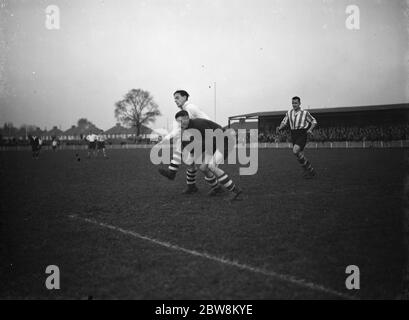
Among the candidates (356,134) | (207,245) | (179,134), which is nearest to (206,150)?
(179,134)

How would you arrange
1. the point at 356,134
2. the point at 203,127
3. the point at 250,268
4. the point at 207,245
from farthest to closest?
the point at 356,134
the point at 203,127
the point at 207,245
the point at 250,268

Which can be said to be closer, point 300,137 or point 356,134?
point 300,137

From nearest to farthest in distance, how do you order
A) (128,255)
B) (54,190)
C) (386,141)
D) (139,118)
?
(128,255)
(54,190)
(386,141)
(139,118)

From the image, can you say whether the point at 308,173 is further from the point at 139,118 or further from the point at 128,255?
the point at 139,118

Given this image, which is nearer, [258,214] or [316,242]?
[316,242]

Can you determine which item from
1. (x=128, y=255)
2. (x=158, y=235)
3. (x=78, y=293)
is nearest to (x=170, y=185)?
(x=158, y=235)

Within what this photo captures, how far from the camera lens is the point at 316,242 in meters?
3.99

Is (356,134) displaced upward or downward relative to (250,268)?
upward

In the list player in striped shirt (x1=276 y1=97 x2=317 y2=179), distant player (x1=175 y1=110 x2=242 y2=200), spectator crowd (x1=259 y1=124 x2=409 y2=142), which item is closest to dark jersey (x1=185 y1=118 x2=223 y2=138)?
distant player (x1=175 y1=110 x2=242 y2=200)

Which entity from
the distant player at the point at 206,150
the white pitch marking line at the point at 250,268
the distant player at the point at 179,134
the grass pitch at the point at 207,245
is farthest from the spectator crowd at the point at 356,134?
the white pitch marking line at the point at 250,268

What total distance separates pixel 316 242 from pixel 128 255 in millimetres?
2207

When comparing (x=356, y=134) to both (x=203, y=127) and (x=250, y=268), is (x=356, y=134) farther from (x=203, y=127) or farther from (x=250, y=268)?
(x=250, y=268)

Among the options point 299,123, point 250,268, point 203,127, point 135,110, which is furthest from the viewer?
point 135,110
